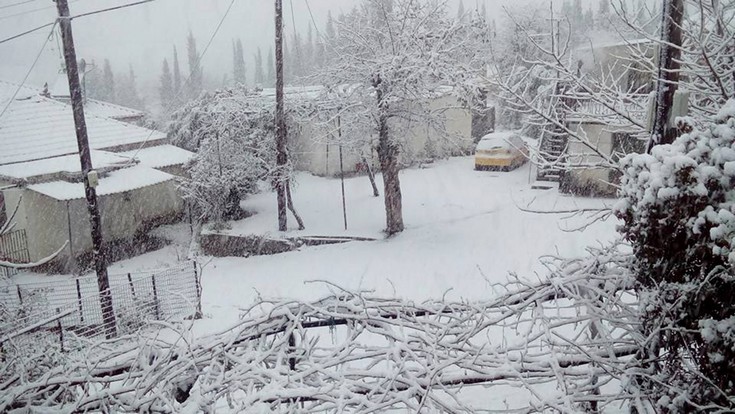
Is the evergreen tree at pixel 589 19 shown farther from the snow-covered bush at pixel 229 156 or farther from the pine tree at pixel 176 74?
the pine tree at pixel 176 74

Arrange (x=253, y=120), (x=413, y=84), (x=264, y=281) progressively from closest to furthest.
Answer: (x=264, y=281), (x=413, y=84), (x=253, y=120)

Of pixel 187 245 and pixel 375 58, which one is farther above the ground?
pixel 375 58

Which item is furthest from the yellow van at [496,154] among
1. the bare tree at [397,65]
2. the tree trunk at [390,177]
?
the tree trunk at [390,177]

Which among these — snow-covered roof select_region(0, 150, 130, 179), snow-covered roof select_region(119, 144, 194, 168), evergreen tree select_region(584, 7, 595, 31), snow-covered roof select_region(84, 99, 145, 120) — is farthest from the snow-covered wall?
evergreen tree select_region(584, 7, 595, 31)

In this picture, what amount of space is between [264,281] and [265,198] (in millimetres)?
8803

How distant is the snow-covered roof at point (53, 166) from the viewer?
15.8 m

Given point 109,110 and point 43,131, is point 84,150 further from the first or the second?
point 109,110

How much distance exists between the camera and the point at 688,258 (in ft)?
11.0

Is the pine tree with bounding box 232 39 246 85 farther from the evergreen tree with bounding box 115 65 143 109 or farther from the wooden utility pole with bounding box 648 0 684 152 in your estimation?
the wooden utility pole with bounding box 648 0 684 152

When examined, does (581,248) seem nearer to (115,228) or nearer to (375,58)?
(375,58)

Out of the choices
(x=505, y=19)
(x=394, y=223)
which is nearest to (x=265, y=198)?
(x=394, y=223)

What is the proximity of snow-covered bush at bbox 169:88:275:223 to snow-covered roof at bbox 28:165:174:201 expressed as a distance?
1.26 meters

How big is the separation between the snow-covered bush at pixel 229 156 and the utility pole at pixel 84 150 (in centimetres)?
815

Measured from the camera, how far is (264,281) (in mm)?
14016
